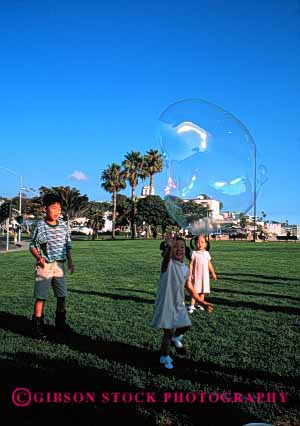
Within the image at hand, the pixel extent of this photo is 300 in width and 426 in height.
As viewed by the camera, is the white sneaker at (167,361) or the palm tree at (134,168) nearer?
the white sneaker at (167,361)

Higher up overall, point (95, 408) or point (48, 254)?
point (48, 254)

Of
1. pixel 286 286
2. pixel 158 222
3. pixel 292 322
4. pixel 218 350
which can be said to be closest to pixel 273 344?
pixel 218 350

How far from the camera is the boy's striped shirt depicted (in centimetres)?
627

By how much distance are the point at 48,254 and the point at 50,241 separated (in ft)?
0.59

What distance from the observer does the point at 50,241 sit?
6.34 m

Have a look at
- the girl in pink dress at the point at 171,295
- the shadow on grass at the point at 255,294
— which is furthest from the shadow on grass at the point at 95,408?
the shadow on grass at the point at 255,294

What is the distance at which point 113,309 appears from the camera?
880 cm

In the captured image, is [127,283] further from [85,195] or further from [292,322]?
[85,195]

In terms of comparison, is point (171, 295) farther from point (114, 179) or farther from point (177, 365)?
point (114, 179)

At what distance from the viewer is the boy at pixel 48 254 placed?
20.5 feet

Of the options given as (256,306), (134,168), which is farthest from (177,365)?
(134,168)

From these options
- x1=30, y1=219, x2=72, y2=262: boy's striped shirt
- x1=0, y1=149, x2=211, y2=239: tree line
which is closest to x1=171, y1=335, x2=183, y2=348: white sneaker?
x1=30, y1=219, x2=72, y2=262: boy's striped shirt

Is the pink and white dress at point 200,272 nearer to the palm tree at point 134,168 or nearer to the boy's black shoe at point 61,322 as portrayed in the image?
the boy's black shoe at point 61,322

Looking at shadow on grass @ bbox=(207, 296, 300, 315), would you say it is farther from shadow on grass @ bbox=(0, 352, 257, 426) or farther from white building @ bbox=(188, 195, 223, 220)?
shadow on grass @ bbox=(0, 352, 257, 426)
